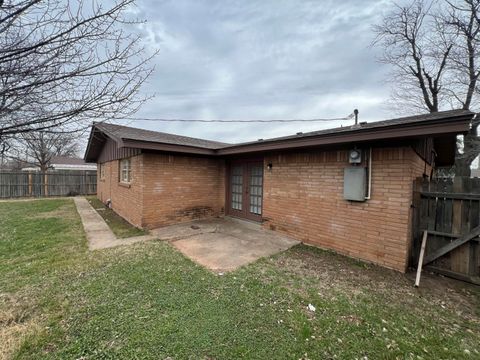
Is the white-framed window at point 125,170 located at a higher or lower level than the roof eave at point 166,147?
lower

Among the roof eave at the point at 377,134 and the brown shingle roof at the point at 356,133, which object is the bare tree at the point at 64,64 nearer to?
the brown shingle roof at the point at 356,133

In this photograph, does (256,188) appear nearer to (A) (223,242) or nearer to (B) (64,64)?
(A) (223,242)

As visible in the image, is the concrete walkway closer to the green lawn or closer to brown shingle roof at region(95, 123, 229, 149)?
the green lawn

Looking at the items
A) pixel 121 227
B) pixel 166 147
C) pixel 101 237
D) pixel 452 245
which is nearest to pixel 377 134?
pixel 452 245

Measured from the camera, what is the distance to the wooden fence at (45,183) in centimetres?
1427

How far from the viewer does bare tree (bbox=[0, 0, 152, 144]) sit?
191 cm

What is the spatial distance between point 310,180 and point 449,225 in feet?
8.71

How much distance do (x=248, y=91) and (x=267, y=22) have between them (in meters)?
4.90

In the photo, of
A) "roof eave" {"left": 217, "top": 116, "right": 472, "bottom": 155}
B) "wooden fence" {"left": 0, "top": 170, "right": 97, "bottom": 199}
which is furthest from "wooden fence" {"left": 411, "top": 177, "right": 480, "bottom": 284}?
"wooden fence" {"left": 0, "top": 170, "right": 97, "bottom": 199}

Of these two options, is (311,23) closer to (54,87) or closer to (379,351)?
(54,87)

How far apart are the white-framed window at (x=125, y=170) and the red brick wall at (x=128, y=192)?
0.87ft

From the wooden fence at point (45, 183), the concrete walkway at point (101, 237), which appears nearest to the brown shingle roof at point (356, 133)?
the concrete walkway at point (101, 237)

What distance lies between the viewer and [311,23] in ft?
21.9

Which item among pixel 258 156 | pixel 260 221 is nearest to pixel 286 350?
pixel 260 221
